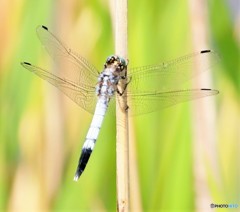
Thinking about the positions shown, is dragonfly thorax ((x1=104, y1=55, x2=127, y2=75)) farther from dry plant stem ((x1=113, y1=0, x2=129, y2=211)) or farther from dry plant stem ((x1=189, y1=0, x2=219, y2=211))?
dry plant stem ((x1=189, y1=0, x2=219, y2=211))

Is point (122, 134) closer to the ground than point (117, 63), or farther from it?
closer to the ground

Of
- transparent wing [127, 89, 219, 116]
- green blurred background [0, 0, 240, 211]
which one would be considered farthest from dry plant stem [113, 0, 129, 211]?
green blurred background [0, 0, 240, 211]

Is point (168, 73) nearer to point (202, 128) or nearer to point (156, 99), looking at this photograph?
point (156, 99)

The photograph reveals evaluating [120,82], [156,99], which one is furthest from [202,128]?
[120,82]

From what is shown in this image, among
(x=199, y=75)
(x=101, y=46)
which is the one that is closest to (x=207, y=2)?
(x=199, y=75)

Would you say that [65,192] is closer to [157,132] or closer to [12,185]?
[12,185]

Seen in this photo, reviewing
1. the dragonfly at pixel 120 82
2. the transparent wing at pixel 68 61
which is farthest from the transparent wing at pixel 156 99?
the transparent wing at pixel 68 61
